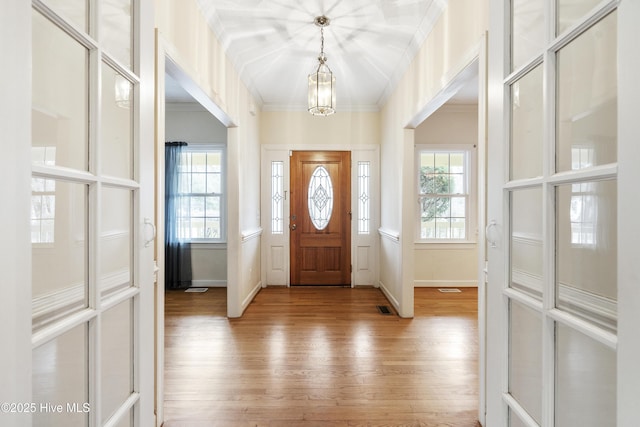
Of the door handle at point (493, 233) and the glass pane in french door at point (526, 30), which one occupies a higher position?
the glass pane in french door at point (526, 30)

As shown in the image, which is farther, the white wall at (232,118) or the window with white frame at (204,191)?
the window with white frame at (204,191)

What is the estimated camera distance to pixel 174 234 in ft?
18.0

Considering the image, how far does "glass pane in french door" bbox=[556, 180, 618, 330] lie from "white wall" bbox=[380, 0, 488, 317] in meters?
1.50

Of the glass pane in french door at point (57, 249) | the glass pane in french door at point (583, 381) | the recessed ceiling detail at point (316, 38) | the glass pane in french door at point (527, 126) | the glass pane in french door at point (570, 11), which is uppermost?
the recessed ceiling detail at point (316, 38)

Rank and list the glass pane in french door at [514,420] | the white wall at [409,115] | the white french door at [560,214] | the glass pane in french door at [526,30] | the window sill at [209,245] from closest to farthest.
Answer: the white french door at [560,214] → the glass pane in french door at [526,30] → the glass pane in french door at [514,420] → the white wall at [409,115] → the window sill at [209,245]

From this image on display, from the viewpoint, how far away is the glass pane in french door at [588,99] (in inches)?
32.2

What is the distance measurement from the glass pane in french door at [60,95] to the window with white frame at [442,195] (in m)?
5.12

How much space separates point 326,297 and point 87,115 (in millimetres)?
4211

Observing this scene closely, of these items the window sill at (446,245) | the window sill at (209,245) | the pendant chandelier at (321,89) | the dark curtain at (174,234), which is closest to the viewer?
the pendant chandelier at (321,89)

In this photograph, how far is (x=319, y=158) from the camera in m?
5.57

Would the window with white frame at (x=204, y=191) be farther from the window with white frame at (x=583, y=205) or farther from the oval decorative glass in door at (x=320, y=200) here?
the window with white frame at (x=583, y=205)

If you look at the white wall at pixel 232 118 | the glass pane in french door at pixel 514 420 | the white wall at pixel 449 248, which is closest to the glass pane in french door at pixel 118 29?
the white wall at pixel 232 118

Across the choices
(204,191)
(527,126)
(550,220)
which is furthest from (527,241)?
(204,191)

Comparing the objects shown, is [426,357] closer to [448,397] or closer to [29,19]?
[448,397]
